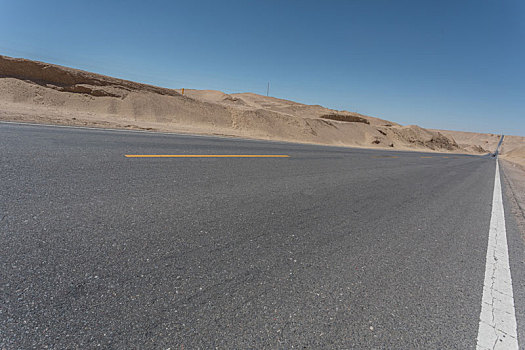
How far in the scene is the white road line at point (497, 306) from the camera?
1.71m

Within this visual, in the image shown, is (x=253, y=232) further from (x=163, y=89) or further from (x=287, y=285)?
(x=163, y=89)

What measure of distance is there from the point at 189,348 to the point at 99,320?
59cm

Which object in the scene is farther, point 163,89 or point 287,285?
point 163,89

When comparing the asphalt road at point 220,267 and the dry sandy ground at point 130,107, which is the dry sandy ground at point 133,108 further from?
the asphalt road at point 220,267

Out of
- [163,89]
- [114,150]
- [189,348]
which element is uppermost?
[163,89]

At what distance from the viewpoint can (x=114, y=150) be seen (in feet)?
20.9

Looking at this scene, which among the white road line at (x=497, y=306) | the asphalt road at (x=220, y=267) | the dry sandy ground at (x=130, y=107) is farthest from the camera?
the dry sandy ground at (x=130, y=107)

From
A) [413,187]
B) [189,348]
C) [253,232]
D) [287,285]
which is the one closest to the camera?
[189,348]

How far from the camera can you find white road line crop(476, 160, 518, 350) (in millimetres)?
1711

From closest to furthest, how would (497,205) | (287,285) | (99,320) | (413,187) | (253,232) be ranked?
(99,320)
(287,285)
(253,232)
(497,205)
(413,187)

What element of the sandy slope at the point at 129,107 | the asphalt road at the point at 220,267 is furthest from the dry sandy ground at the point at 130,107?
the asphalt road at the point at 220,267

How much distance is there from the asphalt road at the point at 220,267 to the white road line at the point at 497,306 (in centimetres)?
7

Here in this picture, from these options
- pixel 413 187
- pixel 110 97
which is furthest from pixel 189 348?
pixel 110 97

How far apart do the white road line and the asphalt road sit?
0.22 ft
